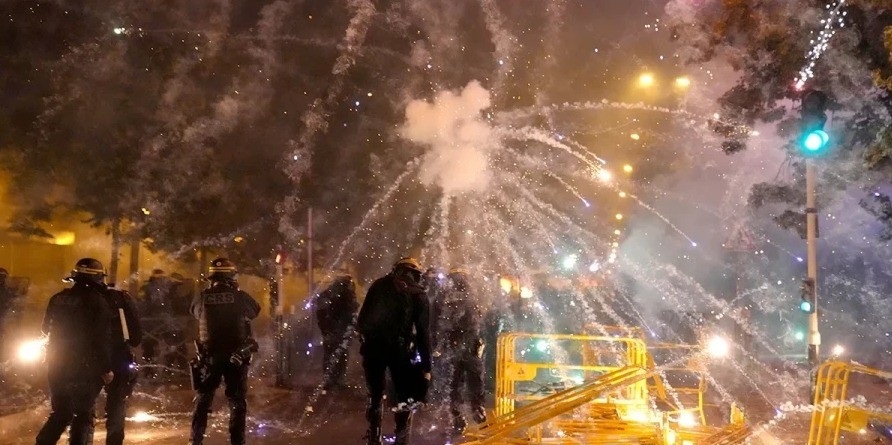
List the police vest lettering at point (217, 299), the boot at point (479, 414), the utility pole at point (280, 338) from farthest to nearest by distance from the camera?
1. the utility pole at point (280, 338)
2. the boot at point (479, 414)
3. the police vest lettering at point (217, 299)

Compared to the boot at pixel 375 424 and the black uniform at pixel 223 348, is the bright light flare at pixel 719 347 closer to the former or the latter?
the boot at pixel 375 424

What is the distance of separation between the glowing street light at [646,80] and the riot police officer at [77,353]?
24441 mm

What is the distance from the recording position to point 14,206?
58.9 feet

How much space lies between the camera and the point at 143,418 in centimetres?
866

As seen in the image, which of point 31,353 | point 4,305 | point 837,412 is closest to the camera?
point 837,412

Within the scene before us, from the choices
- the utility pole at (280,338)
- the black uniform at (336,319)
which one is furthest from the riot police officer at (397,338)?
the utility pole at (280,338)

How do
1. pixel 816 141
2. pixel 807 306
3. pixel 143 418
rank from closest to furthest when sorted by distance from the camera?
pixel 143 418, pixel 816 141, pixel 807 306

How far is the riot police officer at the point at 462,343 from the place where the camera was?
352 inches

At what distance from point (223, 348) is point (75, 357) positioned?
1.25 meters

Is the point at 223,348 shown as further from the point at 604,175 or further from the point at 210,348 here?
the point at 604,175

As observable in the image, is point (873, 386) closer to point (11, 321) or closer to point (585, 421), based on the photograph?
point (585, 421)

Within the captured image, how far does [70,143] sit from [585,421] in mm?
13646

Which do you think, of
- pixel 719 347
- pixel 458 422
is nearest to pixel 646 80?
pixel 719 347

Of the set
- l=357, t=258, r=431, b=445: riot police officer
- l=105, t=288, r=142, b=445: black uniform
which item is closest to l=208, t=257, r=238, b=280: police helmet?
l=105, t=288, r=142, b=445: black uniform
